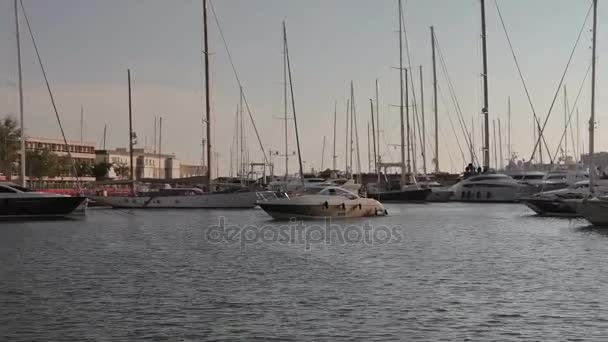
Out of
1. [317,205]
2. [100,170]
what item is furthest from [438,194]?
[100,170]

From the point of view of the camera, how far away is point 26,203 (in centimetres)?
6078

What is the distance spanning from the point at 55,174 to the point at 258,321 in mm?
131073

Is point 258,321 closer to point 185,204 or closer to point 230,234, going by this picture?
point 230,234

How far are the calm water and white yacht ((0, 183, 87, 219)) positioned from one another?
42.1ft

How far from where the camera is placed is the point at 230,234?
47969mm

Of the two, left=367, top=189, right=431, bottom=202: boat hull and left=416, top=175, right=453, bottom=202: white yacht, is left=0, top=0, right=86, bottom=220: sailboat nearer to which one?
left=367, top=189, right=431, bottom=202: boat hull

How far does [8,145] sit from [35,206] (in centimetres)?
6080

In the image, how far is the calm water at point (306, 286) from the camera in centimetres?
1966

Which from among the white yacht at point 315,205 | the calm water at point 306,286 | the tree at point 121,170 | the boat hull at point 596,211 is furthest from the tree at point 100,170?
the boat hull at point 596,211

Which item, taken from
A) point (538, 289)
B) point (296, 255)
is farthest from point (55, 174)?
point (538, 289)

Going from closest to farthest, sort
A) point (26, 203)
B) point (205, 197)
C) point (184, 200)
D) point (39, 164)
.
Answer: point (26, 203) → point (205, 197) → point (184, 200) → point (39, 164)

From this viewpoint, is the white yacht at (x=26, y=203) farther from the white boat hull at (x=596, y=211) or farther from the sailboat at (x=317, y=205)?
the white boat hull at (x=596, y=211)

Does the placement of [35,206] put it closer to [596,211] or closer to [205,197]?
[205,197]

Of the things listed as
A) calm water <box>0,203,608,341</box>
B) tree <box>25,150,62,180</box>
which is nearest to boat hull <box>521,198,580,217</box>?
calm water <box>0,203,608,341</box>
